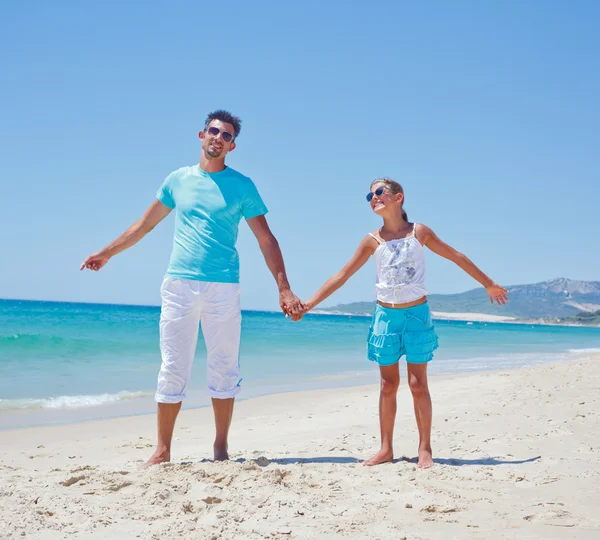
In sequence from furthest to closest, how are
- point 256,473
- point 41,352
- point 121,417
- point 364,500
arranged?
point 41,352 → point 121,417 → point 256,473 → point 364,500

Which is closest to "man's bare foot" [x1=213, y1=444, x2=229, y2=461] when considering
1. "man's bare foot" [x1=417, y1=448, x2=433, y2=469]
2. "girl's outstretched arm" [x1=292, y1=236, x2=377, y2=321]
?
"girl's outstretched arm" [x1=292, y1=236, x2=377, y2=321]

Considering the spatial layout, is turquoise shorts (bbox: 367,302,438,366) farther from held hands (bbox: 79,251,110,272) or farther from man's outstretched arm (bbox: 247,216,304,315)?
held hands (bbox: 79,251,110,272)

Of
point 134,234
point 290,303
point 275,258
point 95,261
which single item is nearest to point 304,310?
point 290,303

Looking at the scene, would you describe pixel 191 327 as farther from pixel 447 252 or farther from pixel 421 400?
pixel 447 252

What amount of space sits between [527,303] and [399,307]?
17820 cm

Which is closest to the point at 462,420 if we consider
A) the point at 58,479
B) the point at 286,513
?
the point at 286,513

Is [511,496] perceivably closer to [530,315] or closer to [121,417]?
[121,417]

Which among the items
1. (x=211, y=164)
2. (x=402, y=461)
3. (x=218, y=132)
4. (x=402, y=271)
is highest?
(x=218, y=132)

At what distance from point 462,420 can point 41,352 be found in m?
13.6

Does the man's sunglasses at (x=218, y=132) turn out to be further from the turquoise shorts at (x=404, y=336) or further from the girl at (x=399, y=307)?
the turquoise shorts at (x=404, y=336)

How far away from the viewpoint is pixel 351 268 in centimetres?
438

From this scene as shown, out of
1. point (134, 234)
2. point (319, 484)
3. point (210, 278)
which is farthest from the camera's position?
point (134, 234)

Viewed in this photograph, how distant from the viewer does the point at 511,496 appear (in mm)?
3211

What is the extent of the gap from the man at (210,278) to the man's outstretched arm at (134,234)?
0.54 feet
